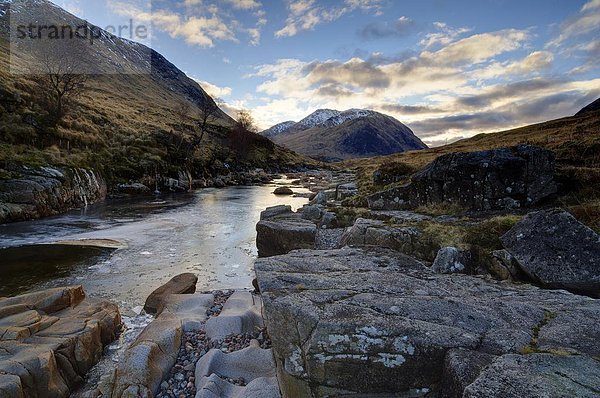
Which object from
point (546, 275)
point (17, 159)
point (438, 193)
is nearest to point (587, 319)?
point (546, 275)

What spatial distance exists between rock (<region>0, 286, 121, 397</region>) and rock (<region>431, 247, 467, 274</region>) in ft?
29.2

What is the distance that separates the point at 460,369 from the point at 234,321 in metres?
6.31

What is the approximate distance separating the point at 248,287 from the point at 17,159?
1052 inches

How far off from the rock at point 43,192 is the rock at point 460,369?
98.7 feet

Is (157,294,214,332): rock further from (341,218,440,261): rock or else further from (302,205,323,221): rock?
(302,205,323,221): rock

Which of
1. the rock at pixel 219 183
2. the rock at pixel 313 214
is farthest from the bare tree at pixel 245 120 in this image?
the rock at pixel 313 214

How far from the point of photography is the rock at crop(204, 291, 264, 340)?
8852 mm

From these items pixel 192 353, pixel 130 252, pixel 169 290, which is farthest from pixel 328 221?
pixel 130 252

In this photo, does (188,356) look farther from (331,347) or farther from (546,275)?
(546,275)

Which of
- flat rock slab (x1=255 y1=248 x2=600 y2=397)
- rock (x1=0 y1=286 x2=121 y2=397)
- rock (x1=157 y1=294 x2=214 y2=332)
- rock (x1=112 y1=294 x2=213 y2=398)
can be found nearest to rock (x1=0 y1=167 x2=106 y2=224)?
rock (x1=0 y1=286 x2=121 y2=397)

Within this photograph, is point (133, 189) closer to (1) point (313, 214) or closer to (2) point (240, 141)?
(1) point (313, 214)

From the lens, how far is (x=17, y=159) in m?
27.7

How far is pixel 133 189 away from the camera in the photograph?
1623 inches

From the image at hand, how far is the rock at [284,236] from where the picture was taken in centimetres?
1530
